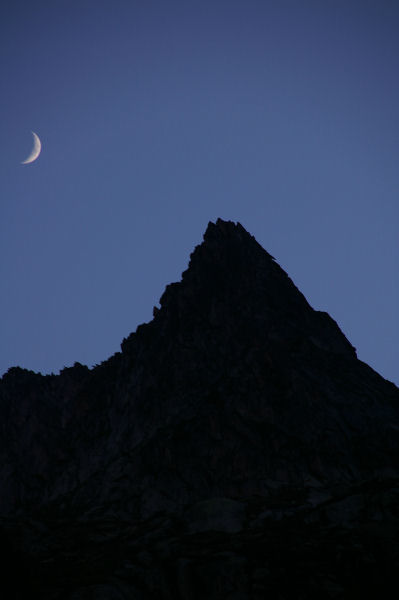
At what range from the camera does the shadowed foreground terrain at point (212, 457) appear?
66.6 ft

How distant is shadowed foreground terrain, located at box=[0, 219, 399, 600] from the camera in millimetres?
20297

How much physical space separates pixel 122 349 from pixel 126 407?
11.7m

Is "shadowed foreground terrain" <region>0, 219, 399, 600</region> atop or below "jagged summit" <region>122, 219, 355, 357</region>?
below

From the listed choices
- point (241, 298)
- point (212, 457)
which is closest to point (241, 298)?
point (241, 298)

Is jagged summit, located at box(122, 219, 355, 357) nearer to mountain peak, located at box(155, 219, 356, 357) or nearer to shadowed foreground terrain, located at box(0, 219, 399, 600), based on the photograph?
mountain peak, located at box(155, 219, 356, 357)

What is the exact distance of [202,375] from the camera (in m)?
54.7

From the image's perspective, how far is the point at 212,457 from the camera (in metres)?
45.1

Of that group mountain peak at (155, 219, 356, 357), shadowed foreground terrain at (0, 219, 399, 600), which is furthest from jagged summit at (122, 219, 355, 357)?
shadowed foreground terrain at (0, 219, 399, 600)

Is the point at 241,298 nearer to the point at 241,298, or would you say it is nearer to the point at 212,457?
the point at 241,298

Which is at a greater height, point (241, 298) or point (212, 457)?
point (241, 298)

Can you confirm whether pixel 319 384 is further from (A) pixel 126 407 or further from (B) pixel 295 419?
(A) pixel 126 407

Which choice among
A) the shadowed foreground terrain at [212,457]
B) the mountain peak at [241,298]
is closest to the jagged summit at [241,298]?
the mountain peak at [241,298]

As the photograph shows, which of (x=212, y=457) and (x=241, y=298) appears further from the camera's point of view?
(x=241, y=298)

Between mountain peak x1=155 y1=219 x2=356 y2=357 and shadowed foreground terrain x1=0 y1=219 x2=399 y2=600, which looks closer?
shadowed foreground terrain x1=0 y1=219 x2=399 y2=600
